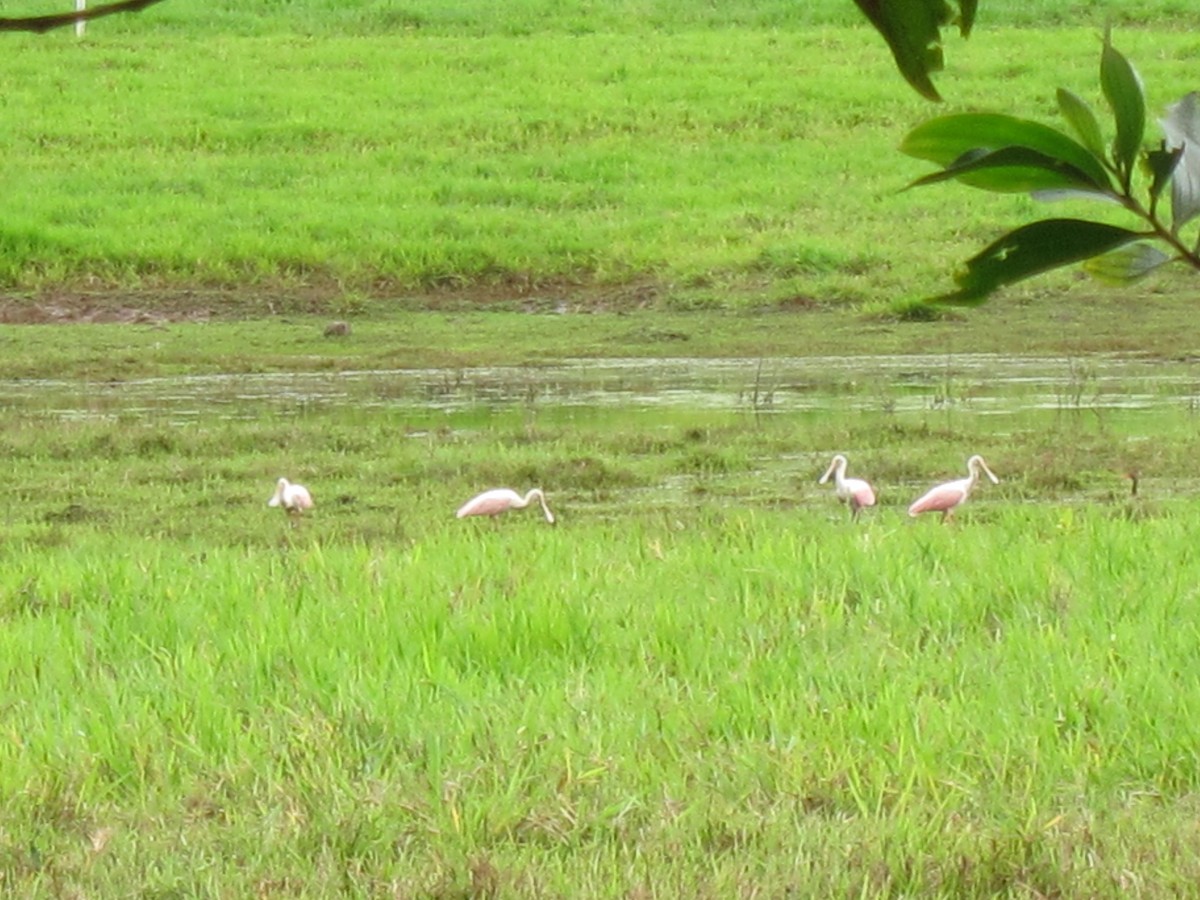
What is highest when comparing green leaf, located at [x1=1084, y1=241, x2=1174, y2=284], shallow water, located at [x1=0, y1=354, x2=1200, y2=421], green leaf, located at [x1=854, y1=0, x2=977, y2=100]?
green leaf, located at [x1=854, y1=0, x2=977, y2=100]

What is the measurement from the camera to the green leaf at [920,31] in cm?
64

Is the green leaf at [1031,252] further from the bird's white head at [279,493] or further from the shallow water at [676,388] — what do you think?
the shallow water at [676,388]

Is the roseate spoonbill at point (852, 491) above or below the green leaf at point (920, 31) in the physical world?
below

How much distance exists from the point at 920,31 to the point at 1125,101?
67 millimetres

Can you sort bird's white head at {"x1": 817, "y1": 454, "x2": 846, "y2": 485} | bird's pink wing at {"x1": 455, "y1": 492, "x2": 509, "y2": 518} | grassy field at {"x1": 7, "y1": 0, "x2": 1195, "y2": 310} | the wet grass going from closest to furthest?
the wet grass < bird's pink wing at {"x1": 455, "y1": 492, "x2": 509, "y2": 518} < bird's white head at {"x1": 817, "y1": 454, "x2": 846, "y2": 485} < grassy field at {"x1": 7, "y1": 0, "x2": 1195, "y2": 310}

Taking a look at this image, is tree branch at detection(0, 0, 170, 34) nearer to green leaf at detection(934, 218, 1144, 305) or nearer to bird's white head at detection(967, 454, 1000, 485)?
green leaf at detection(934, 218, 1144, 305)

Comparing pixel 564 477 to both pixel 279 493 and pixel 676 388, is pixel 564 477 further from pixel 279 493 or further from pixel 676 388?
pixel 676 388

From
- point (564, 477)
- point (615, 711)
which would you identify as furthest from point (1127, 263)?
point (564, 477)

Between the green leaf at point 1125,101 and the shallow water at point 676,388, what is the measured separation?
9.09 m

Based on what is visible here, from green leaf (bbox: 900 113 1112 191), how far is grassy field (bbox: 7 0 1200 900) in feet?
6.65

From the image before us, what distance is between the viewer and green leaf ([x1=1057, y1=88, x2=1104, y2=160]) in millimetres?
676

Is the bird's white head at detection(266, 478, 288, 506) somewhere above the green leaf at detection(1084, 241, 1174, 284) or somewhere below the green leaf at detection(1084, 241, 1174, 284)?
below

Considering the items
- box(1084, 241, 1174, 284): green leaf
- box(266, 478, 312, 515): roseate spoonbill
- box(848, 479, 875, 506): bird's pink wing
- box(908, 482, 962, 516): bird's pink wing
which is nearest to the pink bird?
box(908, 482, 962, 516): bird's pink wing

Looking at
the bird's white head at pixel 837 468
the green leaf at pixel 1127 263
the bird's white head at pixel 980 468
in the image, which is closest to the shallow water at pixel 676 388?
the bird's white head at pixel 980 468
